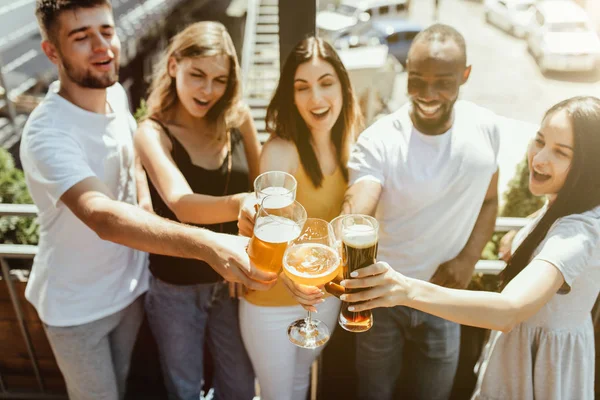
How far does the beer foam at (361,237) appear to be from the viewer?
139cm

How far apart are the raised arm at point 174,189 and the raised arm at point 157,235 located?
0.74 ft

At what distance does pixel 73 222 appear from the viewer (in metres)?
1.97

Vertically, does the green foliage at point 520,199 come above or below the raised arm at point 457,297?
below

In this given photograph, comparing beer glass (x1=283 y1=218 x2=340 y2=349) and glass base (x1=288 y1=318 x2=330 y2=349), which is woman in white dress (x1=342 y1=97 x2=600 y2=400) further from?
glass base (x1=288 y1=318 x2=330 y2=349)

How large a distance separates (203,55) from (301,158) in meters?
0.62

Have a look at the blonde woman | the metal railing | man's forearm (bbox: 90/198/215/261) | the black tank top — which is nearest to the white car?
the metal railing

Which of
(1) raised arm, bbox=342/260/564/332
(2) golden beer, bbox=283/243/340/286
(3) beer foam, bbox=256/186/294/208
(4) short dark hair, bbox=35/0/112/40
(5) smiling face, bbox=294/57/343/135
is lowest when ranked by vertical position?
(1) raised arm, bbox=342/260/564/332

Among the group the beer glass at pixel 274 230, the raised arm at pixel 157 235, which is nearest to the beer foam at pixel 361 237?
the beer glass at pixel 274 230

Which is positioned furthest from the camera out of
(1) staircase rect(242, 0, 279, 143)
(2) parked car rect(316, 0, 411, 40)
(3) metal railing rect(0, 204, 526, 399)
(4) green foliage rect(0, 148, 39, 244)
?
(2) parked car rect(316, 0, 411, 40)

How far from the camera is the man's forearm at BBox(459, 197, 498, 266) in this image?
2.14 m

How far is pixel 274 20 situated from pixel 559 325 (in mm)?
17481

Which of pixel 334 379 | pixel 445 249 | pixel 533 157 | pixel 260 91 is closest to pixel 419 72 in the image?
pixel 533 157

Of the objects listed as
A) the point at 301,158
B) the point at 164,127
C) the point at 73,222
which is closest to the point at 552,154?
the point at 301,158

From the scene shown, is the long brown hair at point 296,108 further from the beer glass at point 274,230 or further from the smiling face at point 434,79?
the beer glass at point 274,230
